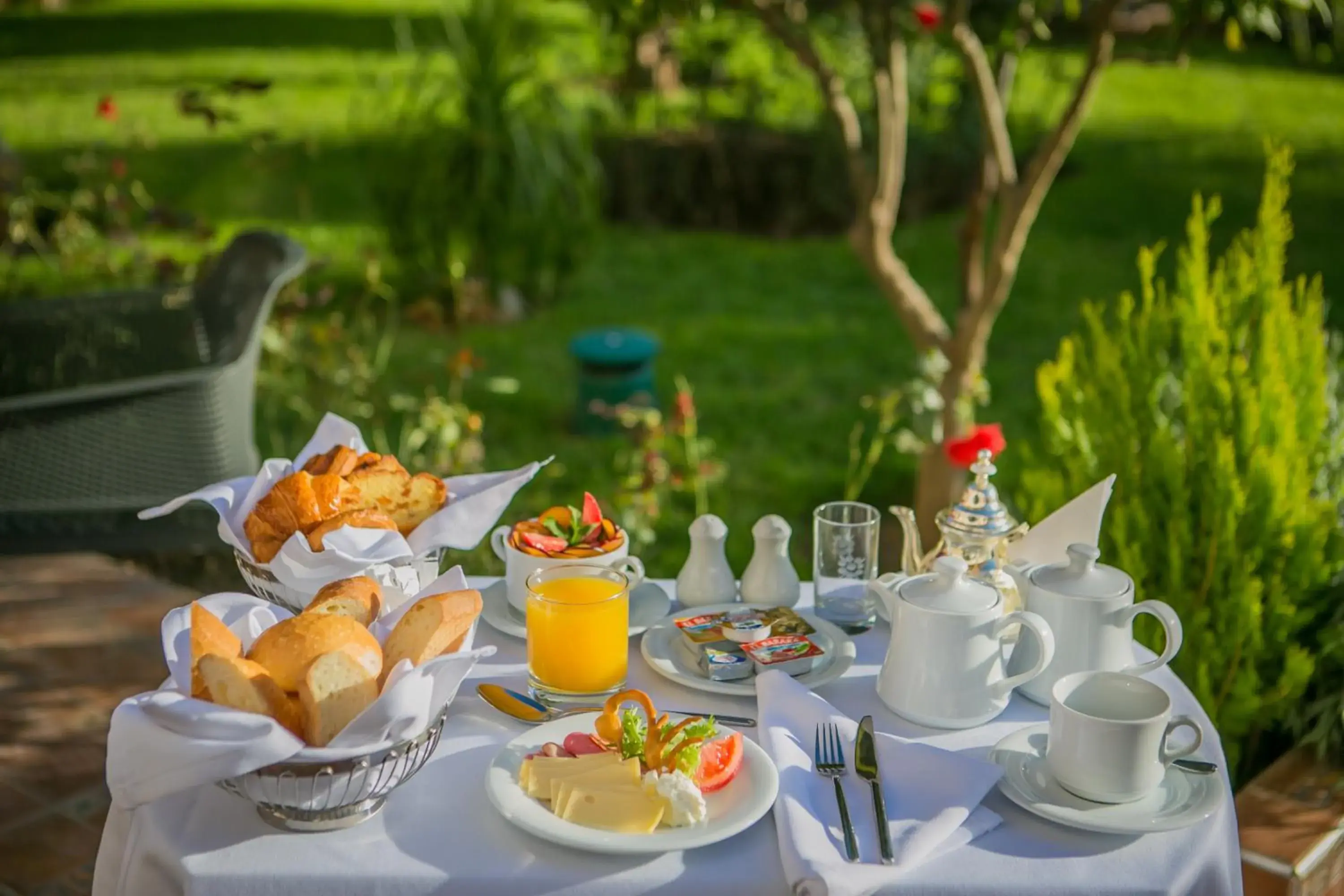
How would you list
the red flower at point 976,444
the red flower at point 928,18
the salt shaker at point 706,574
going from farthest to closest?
the red flower at point 928,18 → the red flower at point 976,444 → the salt shaker at point 706,574

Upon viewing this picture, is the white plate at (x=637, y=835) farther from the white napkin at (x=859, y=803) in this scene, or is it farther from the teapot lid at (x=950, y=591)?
the teapot lid at (x=950, y=591)

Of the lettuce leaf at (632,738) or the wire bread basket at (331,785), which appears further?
the lettuce leaf at (632,738)

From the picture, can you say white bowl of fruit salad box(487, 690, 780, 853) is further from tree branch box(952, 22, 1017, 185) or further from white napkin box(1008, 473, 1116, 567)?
tree branch box(952, 22, 1017, 185)

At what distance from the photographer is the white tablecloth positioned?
1.33 metres

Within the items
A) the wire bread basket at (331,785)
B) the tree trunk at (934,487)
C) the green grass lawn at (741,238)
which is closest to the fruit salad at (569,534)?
the wire bread basket at (331,785)

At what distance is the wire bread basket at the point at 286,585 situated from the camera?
67.6 inches

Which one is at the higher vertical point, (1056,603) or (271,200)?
(1056,603)

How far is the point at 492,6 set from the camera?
18.4 feet

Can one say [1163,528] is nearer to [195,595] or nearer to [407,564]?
[407,564]

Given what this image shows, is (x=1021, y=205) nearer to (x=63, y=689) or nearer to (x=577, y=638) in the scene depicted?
(x=577, y=638)

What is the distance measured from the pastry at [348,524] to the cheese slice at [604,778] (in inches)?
18.4

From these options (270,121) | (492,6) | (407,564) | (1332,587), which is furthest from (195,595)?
(270,121)

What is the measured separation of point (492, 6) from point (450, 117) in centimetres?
63

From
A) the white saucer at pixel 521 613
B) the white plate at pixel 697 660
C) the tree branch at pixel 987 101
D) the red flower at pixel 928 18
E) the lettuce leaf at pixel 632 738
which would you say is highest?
the red flower at pixel 928 18
